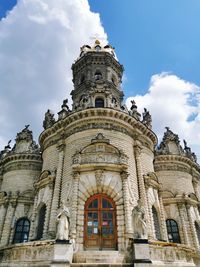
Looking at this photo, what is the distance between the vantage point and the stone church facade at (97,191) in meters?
14.1

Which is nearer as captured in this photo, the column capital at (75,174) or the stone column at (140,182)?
the column capital at (75,174)

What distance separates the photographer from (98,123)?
21.2 metres

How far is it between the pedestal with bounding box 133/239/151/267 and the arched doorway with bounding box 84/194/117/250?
3.48 metres

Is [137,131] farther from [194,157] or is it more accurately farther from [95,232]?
[194,157]

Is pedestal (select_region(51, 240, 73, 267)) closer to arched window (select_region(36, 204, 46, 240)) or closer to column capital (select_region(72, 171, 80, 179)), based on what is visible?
column capital (select_region(72, 171, 80, 179))

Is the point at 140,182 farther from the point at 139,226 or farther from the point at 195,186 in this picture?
the point at 195,186

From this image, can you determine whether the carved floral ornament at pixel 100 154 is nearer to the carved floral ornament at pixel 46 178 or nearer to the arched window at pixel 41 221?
the carved floral ornament at pixel 46 178

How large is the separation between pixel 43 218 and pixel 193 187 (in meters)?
16.0

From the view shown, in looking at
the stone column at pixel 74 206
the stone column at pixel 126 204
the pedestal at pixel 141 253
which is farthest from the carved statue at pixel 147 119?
the pedestal at pixel 141 253

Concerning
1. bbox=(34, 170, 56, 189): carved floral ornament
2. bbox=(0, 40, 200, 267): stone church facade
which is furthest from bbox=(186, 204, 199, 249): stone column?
bbox=(34, 170, 56, 189): carved floral ornament

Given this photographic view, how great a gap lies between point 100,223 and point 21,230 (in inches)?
379

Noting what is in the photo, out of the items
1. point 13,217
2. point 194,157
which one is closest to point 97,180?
point 13,217

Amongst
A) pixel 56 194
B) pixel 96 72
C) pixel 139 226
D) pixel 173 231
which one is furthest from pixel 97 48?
pixel 139 226

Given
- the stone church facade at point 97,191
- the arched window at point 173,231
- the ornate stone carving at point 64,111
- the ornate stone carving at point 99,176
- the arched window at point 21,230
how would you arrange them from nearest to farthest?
the stone church facade at point 97,191
the ornate stone carving at point 99,176
the arched window at point 21,230
the arched window at point 173,231
the ornate stone carving at point 64,111
